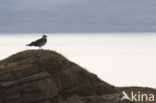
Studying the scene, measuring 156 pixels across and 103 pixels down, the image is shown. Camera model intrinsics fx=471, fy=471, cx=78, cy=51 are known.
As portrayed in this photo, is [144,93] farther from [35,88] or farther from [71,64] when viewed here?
[35,88]

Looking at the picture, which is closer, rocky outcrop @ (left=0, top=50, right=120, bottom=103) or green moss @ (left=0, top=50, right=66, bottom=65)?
rocky outcrop @ (left=0, top=50, right=120, bottom=103)

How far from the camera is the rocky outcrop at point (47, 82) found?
34.7 meters

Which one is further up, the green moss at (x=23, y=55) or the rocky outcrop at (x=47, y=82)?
the green moss at (x=23, y=55)

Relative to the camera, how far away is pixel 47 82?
117 feet

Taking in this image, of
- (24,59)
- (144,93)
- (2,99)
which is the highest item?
(24,59)

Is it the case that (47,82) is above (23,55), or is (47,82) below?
below

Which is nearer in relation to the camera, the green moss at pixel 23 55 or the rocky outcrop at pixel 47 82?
the rocky outcrop at pixel 47 82

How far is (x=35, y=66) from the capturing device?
36188 millimetres

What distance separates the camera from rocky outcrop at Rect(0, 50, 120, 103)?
114 ft

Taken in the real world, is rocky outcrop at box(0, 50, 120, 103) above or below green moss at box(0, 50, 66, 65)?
below

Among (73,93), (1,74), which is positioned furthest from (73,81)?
(1,74)

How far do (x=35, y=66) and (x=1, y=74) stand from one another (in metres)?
2.71

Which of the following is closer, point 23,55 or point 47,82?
point 47,82

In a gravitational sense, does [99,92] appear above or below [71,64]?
below
